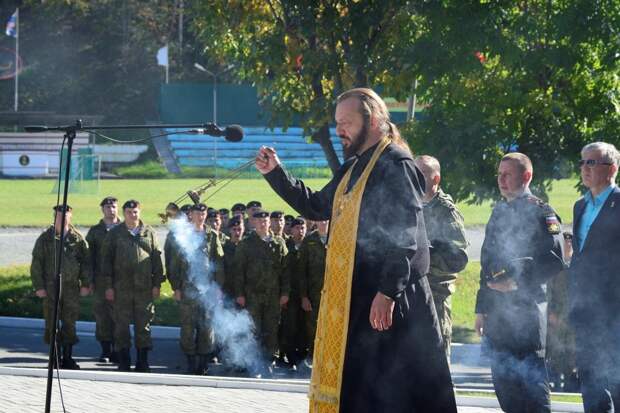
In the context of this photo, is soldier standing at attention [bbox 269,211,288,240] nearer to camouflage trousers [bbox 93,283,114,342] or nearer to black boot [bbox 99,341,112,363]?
camouflage trousers [bbox 93,283,114,342]

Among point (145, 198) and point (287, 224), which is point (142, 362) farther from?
point (145, 198)

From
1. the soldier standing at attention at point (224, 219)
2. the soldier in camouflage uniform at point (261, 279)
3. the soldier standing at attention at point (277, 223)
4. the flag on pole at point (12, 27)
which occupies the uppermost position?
the flag on pole at point (12, 27)

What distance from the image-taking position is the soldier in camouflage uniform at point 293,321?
533 inches

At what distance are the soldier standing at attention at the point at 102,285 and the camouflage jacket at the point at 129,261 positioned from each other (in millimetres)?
141

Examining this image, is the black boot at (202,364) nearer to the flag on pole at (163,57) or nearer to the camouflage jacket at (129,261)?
the camouflage jacket at (129,261)

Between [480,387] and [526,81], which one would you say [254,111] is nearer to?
[526,81]

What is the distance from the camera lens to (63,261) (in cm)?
1330

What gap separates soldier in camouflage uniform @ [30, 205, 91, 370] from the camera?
12.9 meters

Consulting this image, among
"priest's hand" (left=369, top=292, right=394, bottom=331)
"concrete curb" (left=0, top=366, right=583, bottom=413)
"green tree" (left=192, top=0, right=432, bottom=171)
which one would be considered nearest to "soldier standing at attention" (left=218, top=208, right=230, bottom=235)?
"green tree" (left=192, top=0, right=432, bottom=171)

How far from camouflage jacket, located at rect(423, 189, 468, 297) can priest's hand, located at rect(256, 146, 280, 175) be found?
219cm

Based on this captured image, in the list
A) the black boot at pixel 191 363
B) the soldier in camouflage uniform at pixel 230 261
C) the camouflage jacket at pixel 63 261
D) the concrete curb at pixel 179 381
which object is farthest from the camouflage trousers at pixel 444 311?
the camouflage jacket at pixel 63 261

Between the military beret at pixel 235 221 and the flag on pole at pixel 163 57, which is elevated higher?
the flag on pole at pixel 163 57

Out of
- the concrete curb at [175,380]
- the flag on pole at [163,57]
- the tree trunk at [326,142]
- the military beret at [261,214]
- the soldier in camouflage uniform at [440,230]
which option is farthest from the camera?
the flag on pole at [163,57]

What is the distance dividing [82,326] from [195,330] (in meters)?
3.38
